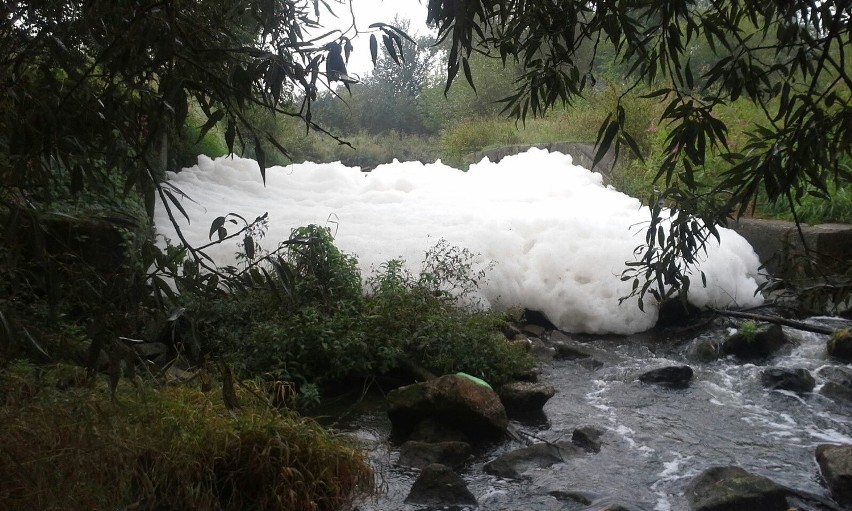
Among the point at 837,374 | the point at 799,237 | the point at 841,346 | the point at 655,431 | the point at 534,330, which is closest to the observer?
the point at 655,431

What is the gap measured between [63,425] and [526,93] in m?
2.20

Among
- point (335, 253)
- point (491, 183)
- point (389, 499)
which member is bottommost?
point (389, 499)

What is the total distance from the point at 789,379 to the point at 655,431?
1492 mm

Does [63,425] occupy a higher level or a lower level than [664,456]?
higher

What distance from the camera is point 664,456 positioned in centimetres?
495

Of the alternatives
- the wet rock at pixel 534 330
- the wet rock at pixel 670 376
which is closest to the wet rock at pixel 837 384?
the wet rock at pixel 670 376

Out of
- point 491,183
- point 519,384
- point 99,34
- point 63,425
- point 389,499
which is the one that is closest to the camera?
point 99,34

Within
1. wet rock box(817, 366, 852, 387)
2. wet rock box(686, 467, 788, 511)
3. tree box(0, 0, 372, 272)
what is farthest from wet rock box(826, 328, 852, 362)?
tree box(0, 0, 372, 272)

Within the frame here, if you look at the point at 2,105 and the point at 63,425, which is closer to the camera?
the point at 2,105

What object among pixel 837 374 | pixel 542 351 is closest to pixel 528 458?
pixel 542 351

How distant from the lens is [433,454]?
4.75m

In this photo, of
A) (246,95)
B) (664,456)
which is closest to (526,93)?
(246,95)

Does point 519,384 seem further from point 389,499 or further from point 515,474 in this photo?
point 389,499

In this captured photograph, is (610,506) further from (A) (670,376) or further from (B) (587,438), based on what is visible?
(A) (670,376)
